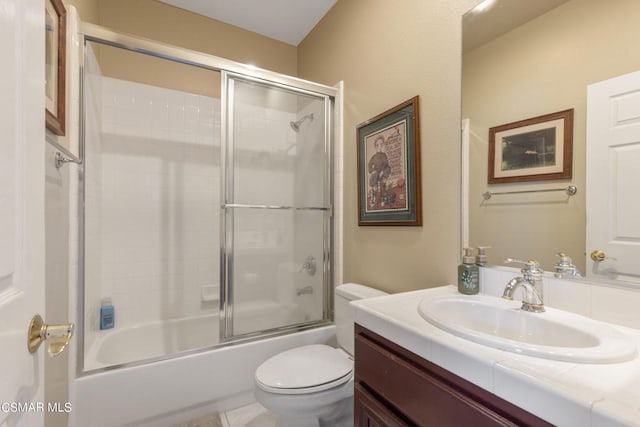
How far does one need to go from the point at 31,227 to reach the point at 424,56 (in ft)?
5.06

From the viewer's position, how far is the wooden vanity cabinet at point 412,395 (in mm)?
572

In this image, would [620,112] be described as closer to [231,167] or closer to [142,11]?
[231,167]

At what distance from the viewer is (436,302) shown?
96 cm

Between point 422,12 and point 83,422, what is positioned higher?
point 422,12

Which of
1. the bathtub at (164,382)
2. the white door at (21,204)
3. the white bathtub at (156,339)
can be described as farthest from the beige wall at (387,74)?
the white door at (21,204)

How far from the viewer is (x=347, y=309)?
1618 millimetres

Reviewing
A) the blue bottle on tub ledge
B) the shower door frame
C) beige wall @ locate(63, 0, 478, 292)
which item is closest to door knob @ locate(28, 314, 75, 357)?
the shower door frame

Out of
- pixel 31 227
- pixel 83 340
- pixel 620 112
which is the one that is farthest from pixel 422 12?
pixel 83 340

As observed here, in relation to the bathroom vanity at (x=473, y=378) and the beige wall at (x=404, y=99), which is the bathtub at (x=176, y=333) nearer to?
the beige wall at (x=404, y=99)

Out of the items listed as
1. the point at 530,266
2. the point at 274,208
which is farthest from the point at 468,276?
the point at 274,208

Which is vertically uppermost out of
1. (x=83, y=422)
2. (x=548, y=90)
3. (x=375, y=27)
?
(x=375, y=27)

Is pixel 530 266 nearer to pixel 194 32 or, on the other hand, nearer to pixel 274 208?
pixel 274 208

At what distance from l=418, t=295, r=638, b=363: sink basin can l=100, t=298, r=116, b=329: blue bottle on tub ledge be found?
6.78ft

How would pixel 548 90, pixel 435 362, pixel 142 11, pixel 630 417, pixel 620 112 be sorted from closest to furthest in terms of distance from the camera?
pixel 630 417 < pixel 435 362 < pixel 620 112 < pixel 548 90 < pixel 142 11
